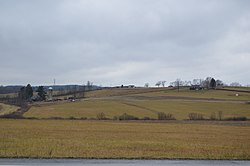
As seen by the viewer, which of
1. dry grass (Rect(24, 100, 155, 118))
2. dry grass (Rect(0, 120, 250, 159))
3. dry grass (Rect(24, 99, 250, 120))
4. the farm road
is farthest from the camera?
dry grass (Rect(24, 99, 250, 120))

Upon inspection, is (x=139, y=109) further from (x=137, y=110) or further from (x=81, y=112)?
(x=81, y=112)

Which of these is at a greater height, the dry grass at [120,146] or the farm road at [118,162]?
the farm road at [118,162]

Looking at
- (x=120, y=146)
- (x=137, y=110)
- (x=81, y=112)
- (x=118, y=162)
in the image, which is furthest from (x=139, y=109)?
(x=118, y=162)

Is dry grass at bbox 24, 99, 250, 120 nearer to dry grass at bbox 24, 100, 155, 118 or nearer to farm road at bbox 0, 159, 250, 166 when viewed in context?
dry grass at bbox 24, 100, 155, 118

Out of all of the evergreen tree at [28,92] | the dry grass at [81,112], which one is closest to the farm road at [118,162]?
the dry grass at [81,112]

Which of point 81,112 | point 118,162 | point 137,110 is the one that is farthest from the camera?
point 137,110

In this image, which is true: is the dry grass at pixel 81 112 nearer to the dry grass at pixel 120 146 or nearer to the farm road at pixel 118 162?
the dry grass at pixel 120 146

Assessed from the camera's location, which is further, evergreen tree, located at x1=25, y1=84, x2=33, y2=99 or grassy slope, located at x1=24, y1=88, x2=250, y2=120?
evergreen tree, located at x1=25, y1=84, x2=33, y2=99

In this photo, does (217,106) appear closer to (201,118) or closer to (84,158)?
(201,118)

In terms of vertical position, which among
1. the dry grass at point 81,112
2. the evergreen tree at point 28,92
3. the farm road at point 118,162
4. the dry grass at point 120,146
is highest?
the evergreen tree at point 28,92

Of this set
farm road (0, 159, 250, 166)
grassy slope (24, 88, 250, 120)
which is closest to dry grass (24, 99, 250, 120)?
grassy slope (24, 88, 250, 120)

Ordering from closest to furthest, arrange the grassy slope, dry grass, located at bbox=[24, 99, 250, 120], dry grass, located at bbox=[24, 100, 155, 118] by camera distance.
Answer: dry grass, located at bbox=[24, 100, 155, 118]
dry grass, located at bbox=[24, 99, 250, 120]
the grassy slope

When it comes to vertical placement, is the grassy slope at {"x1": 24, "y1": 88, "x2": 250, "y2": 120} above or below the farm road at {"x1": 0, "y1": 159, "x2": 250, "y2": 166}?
below

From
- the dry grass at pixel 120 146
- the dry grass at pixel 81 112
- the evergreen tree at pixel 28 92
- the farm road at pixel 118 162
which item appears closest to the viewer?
the farm road at pixel 118 162
